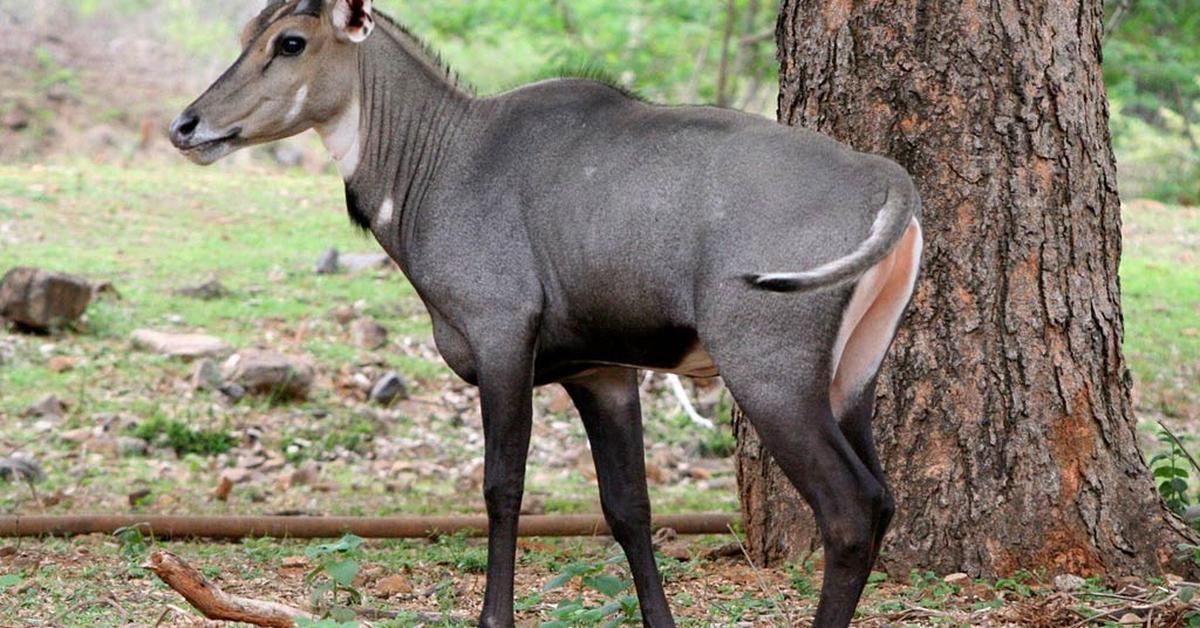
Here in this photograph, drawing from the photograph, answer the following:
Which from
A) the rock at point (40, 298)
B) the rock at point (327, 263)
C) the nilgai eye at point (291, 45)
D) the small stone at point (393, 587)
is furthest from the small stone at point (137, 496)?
the rock at point (327, 263)

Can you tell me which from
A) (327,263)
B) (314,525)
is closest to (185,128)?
(314,525)

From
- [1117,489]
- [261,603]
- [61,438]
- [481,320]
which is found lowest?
[61,438]

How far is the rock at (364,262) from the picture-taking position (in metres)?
11.3

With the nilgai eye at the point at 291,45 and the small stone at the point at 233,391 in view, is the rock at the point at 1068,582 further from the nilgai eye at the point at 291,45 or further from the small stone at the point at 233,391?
the small stone at the point at 233,391

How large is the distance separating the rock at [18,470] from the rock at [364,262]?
3934 mm

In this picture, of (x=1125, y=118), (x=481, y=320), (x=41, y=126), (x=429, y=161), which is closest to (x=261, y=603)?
(x=481, y=320)

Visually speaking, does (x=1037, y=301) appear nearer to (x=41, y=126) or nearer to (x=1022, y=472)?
(x=1022, y=472)

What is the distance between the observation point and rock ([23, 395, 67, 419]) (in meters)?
8.54

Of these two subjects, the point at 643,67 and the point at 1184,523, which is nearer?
the point at 1184,523

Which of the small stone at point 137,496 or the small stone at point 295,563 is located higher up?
the small stone at point 295,563

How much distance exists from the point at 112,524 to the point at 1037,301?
3580 millimetres

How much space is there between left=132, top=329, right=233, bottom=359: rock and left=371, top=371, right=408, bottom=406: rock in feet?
3.30

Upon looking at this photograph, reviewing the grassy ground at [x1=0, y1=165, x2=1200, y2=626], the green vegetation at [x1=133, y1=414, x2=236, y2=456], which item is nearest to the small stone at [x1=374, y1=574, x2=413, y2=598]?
the grassy ground at [x1=0, y1=165, x2=1200, y2=626]

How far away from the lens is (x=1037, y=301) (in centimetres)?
531
